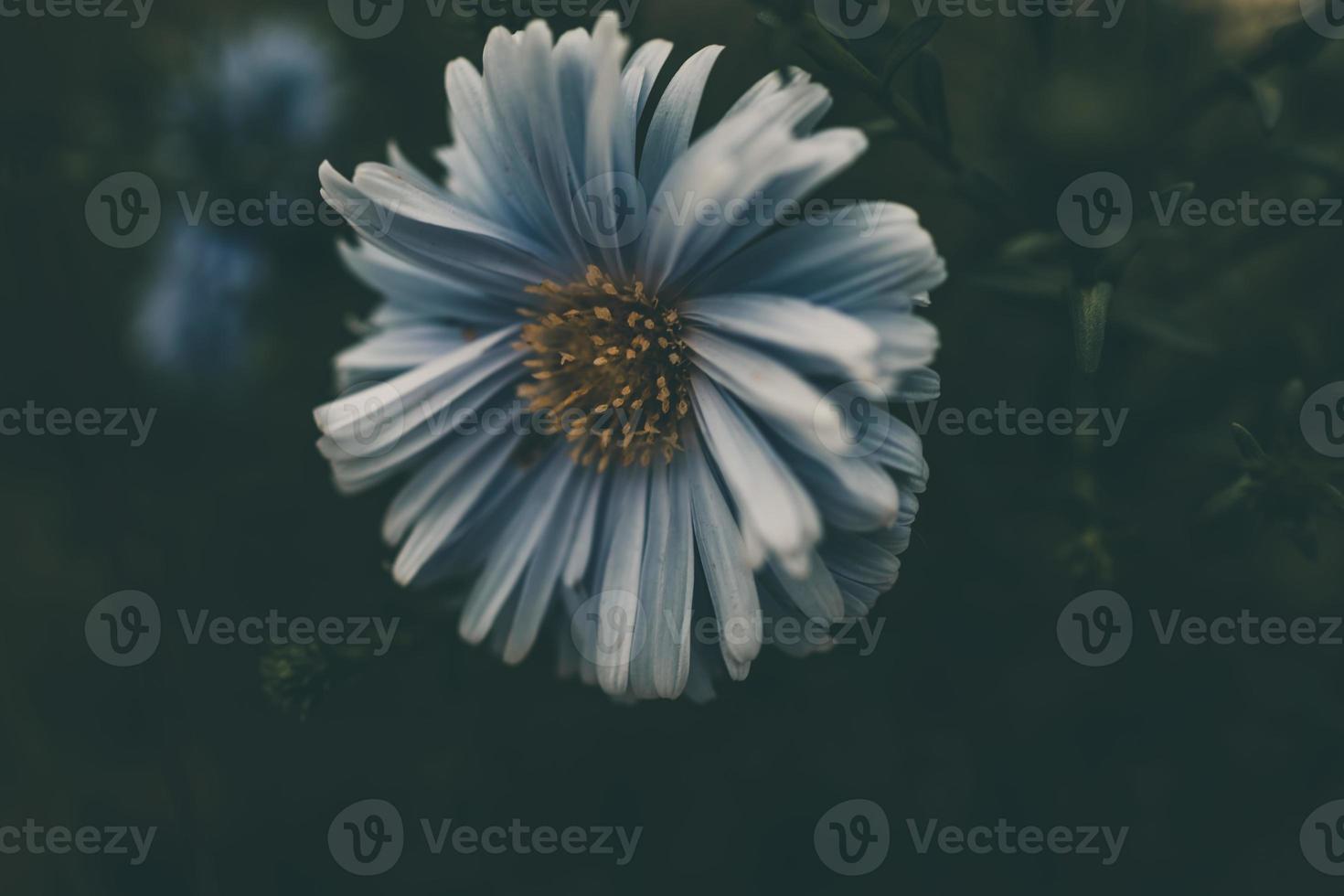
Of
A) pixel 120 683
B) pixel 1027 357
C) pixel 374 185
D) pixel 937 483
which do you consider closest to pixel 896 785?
pixel 937 483

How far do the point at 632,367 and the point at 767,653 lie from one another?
3.14 ft

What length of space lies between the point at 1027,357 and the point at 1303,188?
676 millimetres

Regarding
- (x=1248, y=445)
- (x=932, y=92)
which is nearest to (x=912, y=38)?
(x=932, y=92)

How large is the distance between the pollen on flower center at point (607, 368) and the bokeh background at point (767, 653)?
1.82 ft

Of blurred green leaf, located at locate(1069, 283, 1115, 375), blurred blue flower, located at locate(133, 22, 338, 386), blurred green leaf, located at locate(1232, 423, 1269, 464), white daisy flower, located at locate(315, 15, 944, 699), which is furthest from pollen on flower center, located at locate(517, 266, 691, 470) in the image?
blurred blue flower, located at locate(133, 22, 338, 386)

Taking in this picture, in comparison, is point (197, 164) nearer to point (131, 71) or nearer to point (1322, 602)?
point (131, 71)

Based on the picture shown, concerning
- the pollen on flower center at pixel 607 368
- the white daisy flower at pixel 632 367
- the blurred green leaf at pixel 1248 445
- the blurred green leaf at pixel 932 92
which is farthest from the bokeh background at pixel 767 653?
the pollen on flower center at pixel 607 368

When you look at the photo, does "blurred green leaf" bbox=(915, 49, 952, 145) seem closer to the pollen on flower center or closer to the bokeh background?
the bokeh background

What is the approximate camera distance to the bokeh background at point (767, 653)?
2.29 m

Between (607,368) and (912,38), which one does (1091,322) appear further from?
(607,368)

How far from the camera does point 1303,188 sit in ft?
7.38

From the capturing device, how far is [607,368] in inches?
77.5

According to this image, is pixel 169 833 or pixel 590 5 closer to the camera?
pixel 590 5

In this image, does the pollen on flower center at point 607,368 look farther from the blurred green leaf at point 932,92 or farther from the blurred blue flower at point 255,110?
the blurred blue flower at point 255,110
